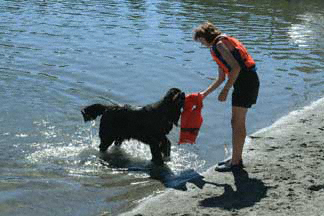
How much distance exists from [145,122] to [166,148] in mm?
533

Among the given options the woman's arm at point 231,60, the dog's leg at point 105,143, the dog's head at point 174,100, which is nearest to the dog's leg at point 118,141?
the dog's leg at point 105,143

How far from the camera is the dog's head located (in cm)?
753

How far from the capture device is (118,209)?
6.44 metres

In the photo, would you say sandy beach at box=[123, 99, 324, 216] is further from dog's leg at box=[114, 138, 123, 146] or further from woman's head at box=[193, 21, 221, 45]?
woman's head at box=[193, 21, 221, 45]

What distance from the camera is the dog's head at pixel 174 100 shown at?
7.53 m

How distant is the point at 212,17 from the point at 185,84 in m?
10.7

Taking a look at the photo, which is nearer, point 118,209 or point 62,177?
point 118,209

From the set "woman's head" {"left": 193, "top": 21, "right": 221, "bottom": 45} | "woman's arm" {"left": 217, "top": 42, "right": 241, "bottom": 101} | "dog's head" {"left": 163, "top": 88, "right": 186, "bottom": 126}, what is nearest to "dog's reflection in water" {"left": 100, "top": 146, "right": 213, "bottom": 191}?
"dog's head" {"left": 163, "top": 88, "right": 186, "bottom": 126}

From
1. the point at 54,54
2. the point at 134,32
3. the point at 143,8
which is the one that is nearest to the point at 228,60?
the point at 54,54

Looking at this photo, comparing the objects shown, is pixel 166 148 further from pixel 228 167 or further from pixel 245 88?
pixel 245 88

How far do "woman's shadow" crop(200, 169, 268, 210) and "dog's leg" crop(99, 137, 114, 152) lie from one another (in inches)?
85.9

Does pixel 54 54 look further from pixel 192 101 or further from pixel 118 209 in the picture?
pixel 118 209

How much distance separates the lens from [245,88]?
6918 millimetres

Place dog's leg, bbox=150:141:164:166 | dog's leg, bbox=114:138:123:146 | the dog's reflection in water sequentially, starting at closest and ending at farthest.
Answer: the dog's reflection in water < dog's leg, bbox=150:141:164:166 < dog's leg, bbox=114:138:123:146
